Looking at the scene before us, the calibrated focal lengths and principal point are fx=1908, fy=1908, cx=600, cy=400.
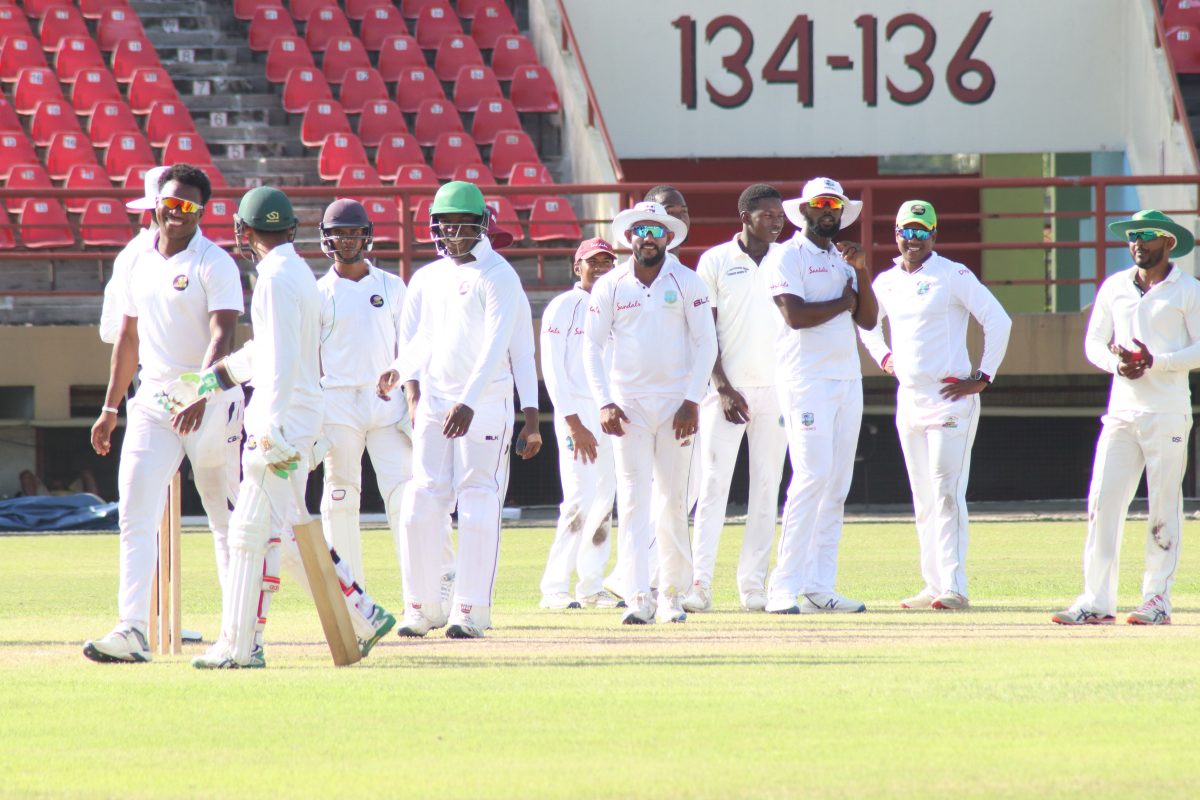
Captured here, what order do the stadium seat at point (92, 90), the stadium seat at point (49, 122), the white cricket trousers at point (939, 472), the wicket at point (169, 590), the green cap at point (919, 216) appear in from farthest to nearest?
the stadium seat at point (92, 90) → the stadium seat at point (49, 122) → the green cap at point (919, 216) → the white cricket trousers at point (939, 472) → the wicket at point (169, 590)

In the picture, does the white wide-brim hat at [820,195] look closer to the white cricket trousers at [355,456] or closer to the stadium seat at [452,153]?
the white cricket trousers at [355,456]

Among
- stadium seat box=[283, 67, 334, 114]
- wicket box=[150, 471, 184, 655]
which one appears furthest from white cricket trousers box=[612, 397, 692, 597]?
stadium seat box=[283, 67, 334, 114]

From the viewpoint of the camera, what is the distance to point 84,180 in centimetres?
1973

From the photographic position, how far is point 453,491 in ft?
28.1

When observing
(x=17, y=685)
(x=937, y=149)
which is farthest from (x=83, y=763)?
(x=937, y=149)

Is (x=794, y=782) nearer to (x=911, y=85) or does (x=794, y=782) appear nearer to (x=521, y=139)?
(x=521, y=139)

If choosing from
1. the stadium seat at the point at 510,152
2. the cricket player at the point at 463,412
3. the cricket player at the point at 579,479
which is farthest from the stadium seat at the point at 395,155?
the cricket player at the point at 463,412

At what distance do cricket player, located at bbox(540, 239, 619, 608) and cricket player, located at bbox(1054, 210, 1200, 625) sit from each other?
2.69 meters

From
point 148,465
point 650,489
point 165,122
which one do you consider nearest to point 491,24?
point 165,122

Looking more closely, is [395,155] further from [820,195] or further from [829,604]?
[829,604]

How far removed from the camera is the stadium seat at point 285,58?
22.8 metres

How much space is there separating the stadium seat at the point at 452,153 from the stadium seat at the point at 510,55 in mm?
2320

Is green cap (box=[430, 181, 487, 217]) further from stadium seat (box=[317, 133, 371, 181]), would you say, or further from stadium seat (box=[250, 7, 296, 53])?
stadium seat (box=[250, 7, 296, 53])

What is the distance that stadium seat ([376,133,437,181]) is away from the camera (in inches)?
820
